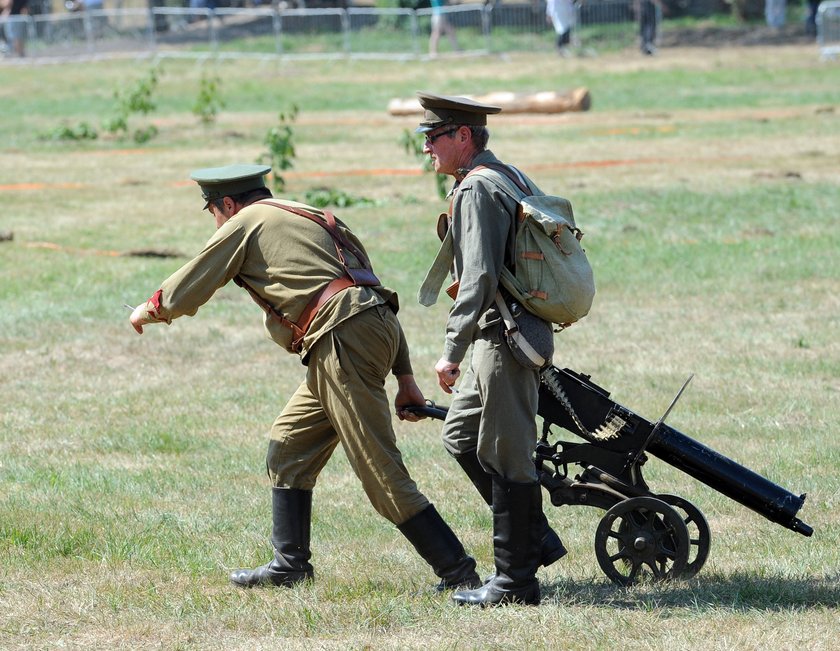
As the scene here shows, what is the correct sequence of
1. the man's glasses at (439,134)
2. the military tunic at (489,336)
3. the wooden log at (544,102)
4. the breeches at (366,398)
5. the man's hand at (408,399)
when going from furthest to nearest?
the wooden log at (544,102) → the man's hand at (408,399) → the breeches at (366,398) → the man's glasses at (439,134) → the military tunic at (489,336)

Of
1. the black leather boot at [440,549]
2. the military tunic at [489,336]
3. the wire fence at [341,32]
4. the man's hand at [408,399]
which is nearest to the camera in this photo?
the military tunic at [489,336]

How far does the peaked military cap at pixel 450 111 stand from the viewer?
529 centimetres

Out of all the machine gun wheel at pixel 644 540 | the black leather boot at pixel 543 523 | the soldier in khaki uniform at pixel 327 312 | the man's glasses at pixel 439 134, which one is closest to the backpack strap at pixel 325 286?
the soldier in khaki uniform at pixel 327 312

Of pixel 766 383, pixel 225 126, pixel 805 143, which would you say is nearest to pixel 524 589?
pixel 766 383

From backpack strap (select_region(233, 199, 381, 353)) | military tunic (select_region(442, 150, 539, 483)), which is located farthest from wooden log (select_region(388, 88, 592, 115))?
military tunic (select_region(442, 150, 539, 483))

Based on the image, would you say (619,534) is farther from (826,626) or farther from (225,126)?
(225,126)

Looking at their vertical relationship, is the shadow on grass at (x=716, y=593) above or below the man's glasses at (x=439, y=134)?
below

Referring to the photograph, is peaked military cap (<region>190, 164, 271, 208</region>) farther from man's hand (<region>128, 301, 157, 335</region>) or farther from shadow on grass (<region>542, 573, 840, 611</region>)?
shadow on grass (<region>542, 573, 840, 611</region>)

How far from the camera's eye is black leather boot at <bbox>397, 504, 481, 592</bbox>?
5602 millimetres

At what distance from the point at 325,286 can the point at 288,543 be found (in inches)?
46.1

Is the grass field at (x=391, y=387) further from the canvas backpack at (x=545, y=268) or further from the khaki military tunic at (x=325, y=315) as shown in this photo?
the canvas backpack at (x=545, y=268)

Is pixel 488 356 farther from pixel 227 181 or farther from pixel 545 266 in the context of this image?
pixel 227 181

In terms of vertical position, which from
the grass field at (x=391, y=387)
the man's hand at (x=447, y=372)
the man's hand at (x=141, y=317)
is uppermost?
the man's hand at (x=141, y=317)

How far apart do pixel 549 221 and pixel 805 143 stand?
1626cm
